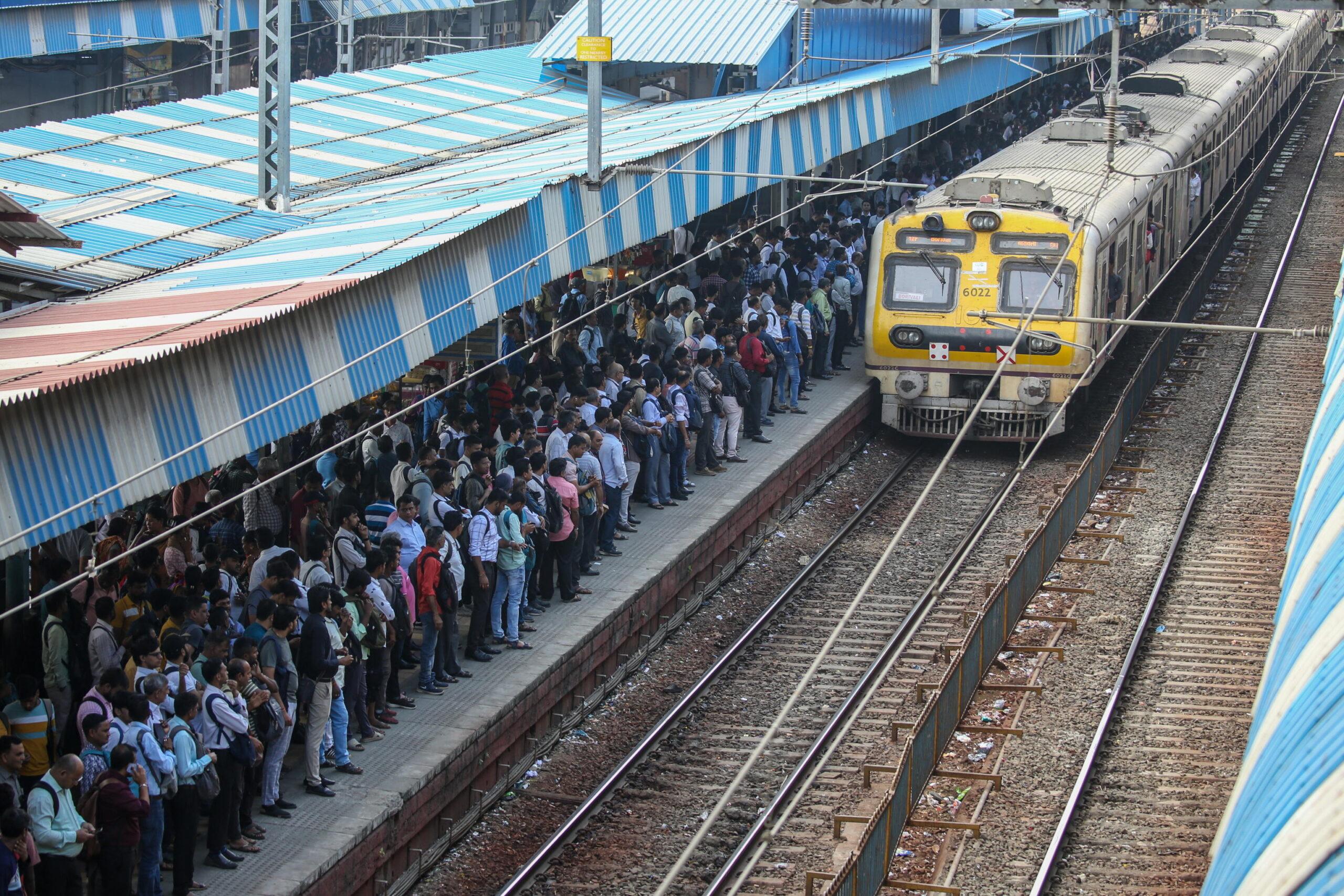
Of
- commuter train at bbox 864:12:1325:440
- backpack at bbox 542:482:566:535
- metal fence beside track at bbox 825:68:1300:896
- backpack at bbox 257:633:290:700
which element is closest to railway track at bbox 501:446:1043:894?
metal fence beside track at bbox 825:68:1300:896

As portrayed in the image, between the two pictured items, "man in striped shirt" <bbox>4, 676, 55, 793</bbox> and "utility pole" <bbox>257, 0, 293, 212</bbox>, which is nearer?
"man in striped shirt" <bbox>4, 676, 55, 793</bbox>

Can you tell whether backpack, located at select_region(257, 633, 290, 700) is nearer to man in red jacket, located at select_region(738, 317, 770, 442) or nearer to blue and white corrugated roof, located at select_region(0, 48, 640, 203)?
blue and white corrugated roof, located at select_region(0, 48, 640, 203)

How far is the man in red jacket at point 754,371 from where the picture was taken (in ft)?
60.0

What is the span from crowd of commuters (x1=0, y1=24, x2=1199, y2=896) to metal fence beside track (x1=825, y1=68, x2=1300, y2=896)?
3.12m

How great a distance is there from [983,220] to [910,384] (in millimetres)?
1908

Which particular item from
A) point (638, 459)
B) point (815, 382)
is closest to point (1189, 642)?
point (638, 459)

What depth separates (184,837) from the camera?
9336mm

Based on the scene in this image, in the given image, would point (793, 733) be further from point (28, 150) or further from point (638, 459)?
point (28, 150)

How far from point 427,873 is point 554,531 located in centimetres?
361

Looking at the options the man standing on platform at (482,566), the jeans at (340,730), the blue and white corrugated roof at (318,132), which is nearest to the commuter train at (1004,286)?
the blue and white corrugated roof at (318,132)

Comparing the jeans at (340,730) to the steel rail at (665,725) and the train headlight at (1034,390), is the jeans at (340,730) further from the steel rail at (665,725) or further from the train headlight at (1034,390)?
the train headlight at (1034,390)

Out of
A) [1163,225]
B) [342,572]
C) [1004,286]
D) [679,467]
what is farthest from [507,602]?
[1163,225]

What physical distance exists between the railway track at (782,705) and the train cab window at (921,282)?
1.91m

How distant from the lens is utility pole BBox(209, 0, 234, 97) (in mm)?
26172
